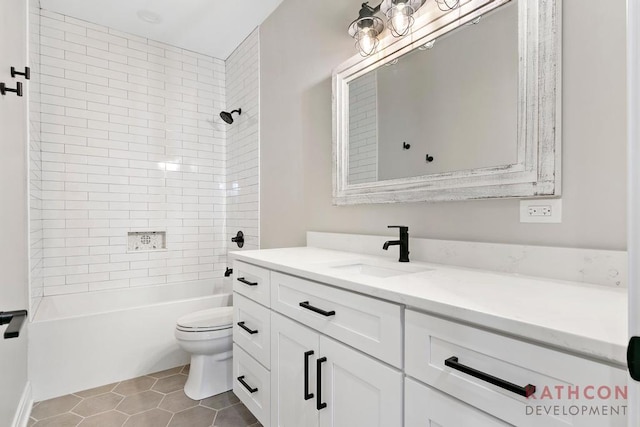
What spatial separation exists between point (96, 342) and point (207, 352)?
876mm

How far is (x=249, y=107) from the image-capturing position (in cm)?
302

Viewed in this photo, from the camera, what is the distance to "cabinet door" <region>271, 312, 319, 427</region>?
1.25 meters

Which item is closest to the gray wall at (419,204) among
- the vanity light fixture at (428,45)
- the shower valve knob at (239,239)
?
the shower valve knob at (239,239)

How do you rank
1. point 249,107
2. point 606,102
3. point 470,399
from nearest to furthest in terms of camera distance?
point 470,399, point 606,102, point 249,107

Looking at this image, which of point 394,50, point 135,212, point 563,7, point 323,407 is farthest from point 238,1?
point 323,407

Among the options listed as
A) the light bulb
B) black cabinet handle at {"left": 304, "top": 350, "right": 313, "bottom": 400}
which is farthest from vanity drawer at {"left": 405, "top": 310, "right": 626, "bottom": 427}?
the light bulb

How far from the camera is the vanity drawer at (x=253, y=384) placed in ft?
5.08

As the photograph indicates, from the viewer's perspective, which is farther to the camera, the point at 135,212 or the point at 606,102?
the point at 135,212

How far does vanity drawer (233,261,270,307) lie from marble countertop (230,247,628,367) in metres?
0.31

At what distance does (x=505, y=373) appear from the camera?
689mm

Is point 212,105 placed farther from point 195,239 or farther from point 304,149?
point 304,149

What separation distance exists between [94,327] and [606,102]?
301 cm

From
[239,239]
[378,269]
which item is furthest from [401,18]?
[239,239]

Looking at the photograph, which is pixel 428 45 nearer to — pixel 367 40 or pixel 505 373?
pixel 367 40
